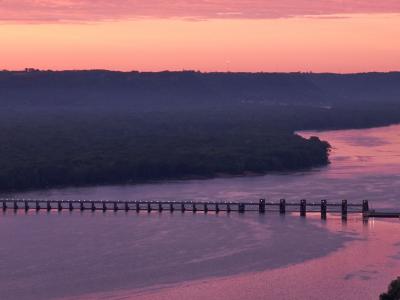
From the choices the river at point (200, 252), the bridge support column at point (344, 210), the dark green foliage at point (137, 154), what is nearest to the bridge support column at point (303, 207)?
the river at point (200, 252)

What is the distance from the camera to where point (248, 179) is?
87500mm

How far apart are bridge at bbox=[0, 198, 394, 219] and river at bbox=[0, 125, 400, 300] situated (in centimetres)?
90

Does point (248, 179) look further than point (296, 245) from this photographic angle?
Yes

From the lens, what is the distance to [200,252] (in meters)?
52.8

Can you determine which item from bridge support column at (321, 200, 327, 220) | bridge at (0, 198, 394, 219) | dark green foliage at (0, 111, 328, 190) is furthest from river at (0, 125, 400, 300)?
dark green foliage at (0, 111, 328, 190)

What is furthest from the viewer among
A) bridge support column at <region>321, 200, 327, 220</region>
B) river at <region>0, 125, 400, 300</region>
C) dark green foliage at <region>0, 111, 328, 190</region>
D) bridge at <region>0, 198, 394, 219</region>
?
dark green foliage at <region>0, 111, 328, 190</region>

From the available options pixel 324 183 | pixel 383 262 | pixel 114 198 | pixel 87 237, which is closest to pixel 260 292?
pixel 383 262

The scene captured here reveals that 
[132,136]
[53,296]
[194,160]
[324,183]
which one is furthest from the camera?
[132,136]

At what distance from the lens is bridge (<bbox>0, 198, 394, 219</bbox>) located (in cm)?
6531

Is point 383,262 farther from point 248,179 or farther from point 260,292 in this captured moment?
point 248,179

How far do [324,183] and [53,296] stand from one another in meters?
39.3

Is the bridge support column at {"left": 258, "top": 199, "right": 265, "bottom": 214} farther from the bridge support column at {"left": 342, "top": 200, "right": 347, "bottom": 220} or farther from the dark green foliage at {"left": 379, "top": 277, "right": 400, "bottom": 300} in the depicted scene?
the dark green foliage at {"left": 379, "top": 277, "right": 400, "bottom": 300}

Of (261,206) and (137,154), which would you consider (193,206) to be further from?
(137,154)

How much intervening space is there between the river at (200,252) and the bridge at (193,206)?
2.94 ft
